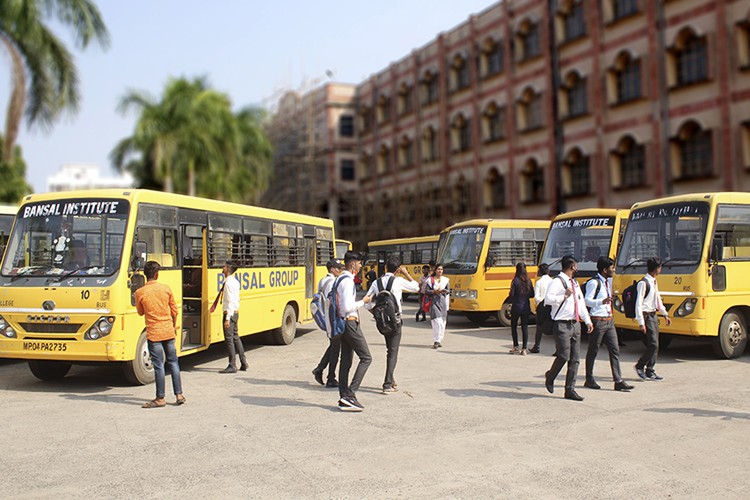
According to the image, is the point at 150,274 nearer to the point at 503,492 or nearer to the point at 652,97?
the point at 503,492

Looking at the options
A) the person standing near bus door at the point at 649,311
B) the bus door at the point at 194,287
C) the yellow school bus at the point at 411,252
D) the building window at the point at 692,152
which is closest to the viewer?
the person standing near bus door at the point at 649,311

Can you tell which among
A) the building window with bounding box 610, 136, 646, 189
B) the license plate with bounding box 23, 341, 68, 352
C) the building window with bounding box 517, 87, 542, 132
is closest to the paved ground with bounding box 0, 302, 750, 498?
the license plate with bounding box 23, 341, 68, 352

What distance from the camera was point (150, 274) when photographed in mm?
8820

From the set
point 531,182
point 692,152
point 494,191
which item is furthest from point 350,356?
point 494,191

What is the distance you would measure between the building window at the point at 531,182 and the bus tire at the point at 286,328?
21.6 meters

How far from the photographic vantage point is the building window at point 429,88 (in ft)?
142

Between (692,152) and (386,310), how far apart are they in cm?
2198

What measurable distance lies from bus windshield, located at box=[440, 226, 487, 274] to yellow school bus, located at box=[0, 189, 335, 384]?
7781mm

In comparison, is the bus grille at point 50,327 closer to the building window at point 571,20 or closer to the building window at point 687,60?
the building window at point 687,60

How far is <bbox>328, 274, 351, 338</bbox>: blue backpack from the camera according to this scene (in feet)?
28.7

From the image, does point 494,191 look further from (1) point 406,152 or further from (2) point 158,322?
(2) point 158,322

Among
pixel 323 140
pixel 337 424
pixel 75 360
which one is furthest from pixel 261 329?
pixel 323 140

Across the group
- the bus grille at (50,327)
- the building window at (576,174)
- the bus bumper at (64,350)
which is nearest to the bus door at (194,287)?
the bus bumper at (64,350)

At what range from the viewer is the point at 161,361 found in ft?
29.2
